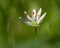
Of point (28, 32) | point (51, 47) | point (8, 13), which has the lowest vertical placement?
point (51, 47)

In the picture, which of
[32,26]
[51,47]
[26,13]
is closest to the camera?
[51,47]

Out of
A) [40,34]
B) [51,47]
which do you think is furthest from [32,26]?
[51,47]

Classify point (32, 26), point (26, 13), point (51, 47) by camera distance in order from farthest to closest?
point (26, 13), point (32, 26), point (51, 47)

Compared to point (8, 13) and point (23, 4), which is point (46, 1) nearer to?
point (23, 4)

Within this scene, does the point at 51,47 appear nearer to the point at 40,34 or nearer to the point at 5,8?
the point at 40,34

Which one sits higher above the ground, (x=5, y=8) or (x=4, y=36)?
(x=5, y=8)

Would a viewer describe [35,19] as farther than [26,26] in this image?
No

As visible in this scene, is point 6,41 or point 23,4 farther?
point 23,4
